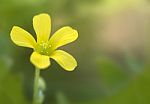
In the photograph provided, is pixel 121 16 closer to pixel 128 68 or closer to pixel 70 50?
pixel 70 50

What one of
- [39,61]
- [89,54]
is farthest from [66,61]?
[89,54]

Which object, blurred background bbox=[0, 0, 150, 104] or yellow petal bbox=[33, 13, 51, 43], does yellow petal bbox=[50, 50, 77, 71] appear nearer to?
yellow petal bbox=[33, 13, 51, 43]

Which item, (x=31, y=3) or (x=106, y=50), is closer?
(x=31, y=3)

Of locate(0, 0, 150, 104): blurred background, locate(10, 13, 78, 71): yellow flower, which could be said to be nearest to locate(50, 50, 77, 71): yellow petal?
locate(10, 13, 78, 71): yellow flower

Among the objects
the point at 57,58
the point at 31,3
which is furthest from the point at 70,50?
the point at 57,58

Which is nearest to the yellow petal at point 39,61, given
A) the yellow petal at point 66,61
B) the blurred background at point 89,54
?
the yellow petal at point 66,61

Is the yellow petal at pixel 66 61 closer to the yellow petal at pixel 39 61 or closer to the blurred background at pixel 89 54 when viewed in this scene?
the yellow petal at pixel 39 61

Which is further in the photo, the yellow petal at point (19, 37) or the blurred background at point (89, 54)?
the blurred background at point (89, 54)

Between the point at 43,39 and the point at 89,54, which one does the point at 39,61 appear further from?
the point at 89,54
